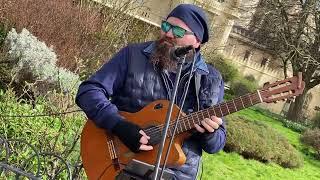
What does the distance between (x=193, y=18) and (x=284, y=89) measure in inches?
25.1

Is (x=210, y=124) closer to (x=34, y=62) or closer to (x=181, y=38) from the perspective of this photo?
(x=181, y=38)

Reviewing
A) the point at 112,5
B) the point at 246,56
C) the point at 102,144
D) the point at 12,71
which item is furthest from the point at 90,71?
the point at 246,56

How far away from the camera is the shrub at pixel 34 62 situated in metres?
8.01

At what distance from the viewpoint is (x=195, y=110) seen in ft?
9.91

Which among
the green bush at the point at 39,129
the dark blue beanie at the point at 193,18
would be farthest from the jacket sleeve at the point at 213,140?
the green bush at the point at 39,129

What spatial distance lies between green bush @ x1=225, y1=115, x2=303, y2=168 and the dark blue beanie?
28.4 feet

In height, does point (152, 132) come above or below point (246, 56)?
below

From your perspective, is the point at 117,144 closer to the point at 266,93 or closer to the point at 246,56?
the point at 266,93

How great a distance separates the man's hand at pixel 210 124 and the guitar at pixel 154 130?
0.06m

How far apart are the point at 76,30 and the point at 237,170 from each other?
4.14 metres

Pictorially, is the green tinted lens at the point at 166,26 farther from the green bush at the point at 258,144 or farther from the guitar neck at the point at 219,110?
the green bush at the point at 258,144

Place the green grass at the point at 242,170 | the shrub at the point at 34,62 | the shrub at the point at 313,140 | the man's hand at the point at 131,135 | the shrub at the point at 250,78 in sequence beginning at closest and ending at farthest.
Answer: the man's hand at the point at 131,135
the shrub at the point at 34,62
the green grass at the point at 242,170
the shrub at the point at 313,140
the shrub at the point at 250,78

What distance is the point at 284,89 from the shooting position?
2906 millimetres

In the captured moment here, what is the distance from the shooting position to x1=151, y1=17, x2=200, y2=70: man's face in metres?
2.92
